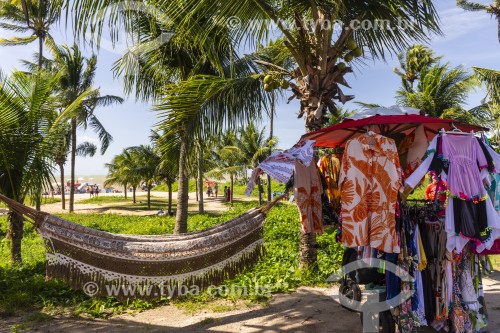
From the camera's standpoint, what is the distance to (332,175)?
3986 millimetres

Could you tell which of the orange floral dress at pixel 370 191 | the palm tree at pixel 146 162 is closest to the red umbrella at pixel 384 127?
the orange floral dress at pixel 370 191

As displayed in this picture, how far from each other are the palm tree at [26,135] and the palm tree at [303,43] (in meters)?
1.98

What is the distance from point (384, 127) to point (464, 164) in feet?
3.10

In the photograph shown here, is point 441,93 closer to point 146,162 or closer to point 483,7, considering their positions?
point 483,7

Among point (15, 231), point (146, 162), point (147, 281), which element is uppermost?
point (146, 162)

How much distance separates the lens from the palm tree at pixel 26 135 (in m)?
4.85

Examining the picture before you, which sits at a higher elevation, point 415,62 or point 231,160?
point 415,62

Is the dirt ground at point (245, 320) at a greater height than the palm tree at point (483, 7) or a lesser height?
lesser

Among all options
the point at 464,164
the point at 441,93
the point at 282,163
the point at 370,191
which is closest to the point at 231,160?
the point at 441,93

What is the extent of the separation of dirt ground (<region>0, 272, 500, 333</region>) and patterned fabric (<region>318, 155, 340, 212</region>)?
1.23m

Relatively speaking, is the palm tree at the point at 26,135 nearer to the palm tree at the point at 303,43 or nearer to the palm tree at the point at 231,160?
the palm tree at the point at 303,43

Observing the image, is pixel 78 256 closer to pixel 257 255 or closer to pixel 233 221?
pixel 233 221

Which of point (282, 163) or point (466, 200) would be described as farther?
point (282, 163)

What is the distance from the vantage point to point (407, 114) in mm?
3350
